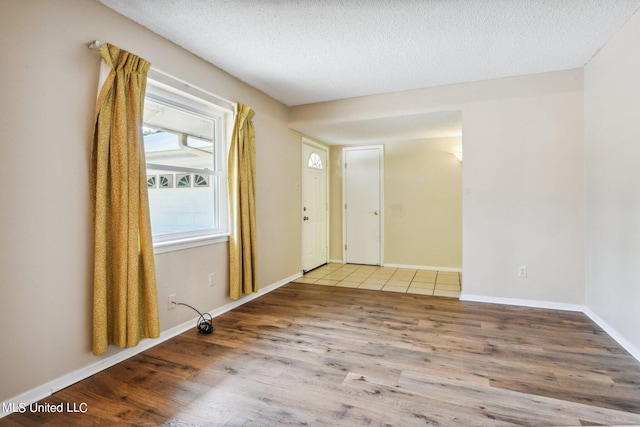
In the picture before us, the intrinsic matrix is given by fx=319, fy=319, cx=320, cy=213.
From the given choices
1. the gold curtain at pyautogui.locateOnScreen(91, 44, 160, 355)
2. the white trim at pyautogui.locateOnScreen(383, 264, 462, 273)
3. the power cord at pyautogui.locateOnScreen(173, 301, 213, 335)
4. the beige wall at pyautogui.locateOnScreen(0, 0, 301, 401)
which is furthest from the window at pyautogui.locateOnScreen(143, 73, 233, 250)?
Result: the white trim at pyautogui.locateOnScreen(383, 264, 462, 273)

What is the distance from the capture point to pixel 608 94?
8.71 ft

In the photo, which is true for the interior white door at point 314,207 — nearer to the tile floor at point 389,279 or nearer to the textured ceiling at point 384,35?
the tile floor at point 389,279

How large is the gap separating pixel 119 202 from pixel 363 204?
420 cm

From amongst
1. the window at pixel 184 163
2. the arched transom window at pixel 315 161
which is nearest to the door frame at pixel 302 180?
the arched transom window at pixel 315 161

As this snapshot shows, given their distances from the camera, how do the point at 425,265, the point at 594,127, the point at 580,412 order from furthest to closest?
the point at 425,265
the point at 594,127
the point at 580,412

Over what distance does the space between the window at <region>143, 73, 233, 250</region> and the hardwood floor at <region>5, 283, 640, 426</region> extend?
939 mm

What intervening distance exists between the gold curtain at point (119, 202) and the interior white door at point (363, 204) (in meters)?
3.98

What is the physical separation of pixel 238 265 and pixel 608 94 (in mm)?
Answer: 3650

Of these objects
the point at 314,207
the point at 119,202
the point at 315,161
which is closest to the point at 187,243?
the point at 119,202

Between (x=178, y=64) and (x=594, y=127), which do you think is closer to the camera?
(x=178, y=64)

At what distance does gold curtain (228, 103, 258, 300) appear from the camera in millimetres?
3281

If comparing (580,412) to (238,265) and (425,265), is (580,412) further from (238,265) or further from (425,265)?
(425,265)

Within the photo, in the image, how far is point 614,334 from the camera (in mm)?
2562

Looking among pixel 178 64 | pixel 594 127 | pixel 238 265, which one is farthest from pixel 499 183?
pixel 178 64
